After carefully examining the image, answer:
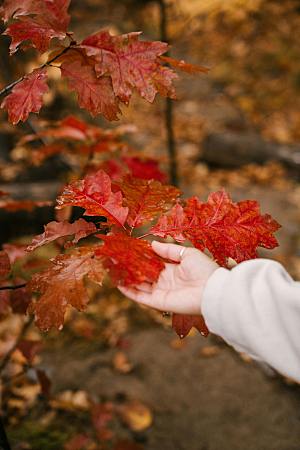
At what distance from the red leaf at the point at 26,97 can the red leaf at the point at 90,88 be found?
0.25 ft

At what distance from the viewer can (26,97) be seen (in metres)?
1.10

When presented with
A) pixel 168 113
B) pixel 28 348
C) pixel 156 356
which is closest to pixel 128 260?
pixel 28 348

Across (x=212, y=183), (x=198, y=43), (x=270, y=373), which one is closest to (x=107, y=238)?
(x=270, y=373)

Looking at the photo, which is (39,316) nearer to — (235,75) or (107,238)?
(107,238)

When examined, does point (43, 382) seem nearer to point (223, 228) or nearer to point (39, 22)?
point (223, 228)

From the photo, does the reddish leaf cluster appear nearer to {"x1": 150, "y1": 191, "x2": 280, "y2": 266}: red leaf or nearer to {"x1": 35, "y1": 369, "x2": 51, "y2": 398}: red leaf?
{"x1": 150, "y1": 191, "x2": 280, "y2": 266}: red leaf

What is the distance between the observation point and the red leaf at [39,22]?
1074mm

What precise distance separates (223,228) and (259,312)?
247mm

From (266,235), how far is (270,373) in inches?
69.0

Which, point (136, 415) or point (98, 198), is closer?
Result: point (98, 198)

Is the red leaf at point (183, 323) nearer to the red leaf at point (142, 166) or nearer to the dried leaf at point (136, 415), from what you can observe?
the red leaf at point (142, 166)

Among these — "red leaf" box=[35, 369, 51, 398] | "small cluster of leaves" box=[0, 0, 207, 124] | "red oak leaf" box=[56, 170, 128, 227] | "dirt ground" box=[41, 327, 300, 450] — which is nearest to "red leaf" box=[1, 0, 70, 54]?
"small cluster of leaves" box=[0, 0, 207, 124]

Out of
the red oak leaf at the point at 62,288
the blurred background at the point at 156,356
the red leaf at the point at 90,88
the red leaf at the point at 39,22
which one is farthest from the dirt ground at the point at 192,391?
the red leaf at the point at 39,22

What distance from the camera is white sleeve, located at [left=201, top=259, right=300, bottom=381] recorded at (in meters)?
1.04
